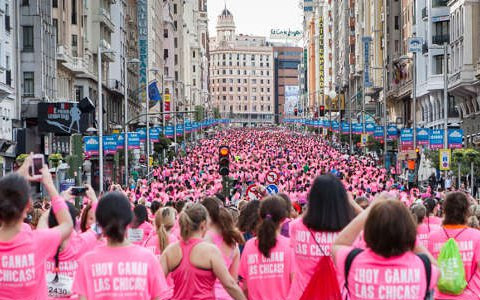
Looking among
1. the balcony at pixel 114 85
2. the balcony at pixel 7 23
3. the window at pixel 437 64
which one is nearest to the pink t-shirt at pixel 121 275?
the balcony at pixel 7 23

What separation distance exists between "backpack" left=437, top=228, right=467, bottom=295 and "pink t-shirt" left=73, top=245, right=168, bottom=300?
2672mm

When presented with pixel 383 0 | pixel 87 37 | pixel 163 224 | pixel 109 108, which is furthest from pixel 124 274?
pixel 383 0

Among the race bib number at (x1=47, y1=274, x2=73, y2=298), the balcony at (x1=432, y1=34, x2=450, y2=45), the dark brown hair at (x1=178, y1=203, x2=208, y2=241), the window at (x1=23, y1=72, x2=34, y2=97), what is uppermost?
the balcony at (x1=432, y1=34, x2=450, y2=45)

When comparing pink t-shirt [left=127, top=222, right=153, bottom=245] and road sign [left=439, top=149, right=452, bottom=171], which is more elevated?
road sign [left=439, top=149, right=452, bottom=171]

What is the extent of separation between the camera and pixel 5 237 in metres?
7.54

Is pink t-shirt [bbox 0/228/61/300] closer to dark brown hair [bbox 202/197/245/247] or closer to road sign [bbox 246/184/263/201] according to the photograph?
dark brown hair [bbox 202/197/245/247]

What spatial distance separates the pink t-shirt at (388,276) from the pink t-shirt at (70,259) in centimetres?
353

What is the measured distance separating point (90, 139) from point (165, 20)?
107 m

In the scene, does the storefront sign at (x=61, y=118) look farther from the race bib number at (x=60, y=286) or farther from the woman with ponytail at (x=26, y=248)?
the woman with ponytail at (x=26, y=248)

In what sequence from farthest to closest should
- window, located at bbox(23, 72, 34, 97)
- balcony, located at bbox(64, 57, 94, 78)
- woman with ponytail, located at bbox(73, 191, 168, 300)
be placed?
1. balcony, located at bbox(64, 57, 94, 78)
2. window, located at bbox(23, 72, 34, 97)
3. woman with ponytail, located at bbox(73, 191, 168, 300)

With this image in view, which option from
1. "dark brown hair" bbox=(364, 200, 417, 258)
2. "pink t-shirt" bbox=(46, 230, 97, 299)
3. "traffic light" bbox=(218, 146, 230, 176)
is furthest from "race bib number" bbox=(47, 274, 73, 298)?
"traffic light" bbox=(218, 146, 230, 176)

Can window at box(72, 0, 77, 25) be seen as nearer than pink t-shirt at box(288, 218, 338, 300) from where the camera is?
No

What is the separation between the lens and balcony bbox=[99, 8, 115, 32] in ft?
260

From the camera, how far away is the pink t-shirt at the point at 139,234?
12.4m
